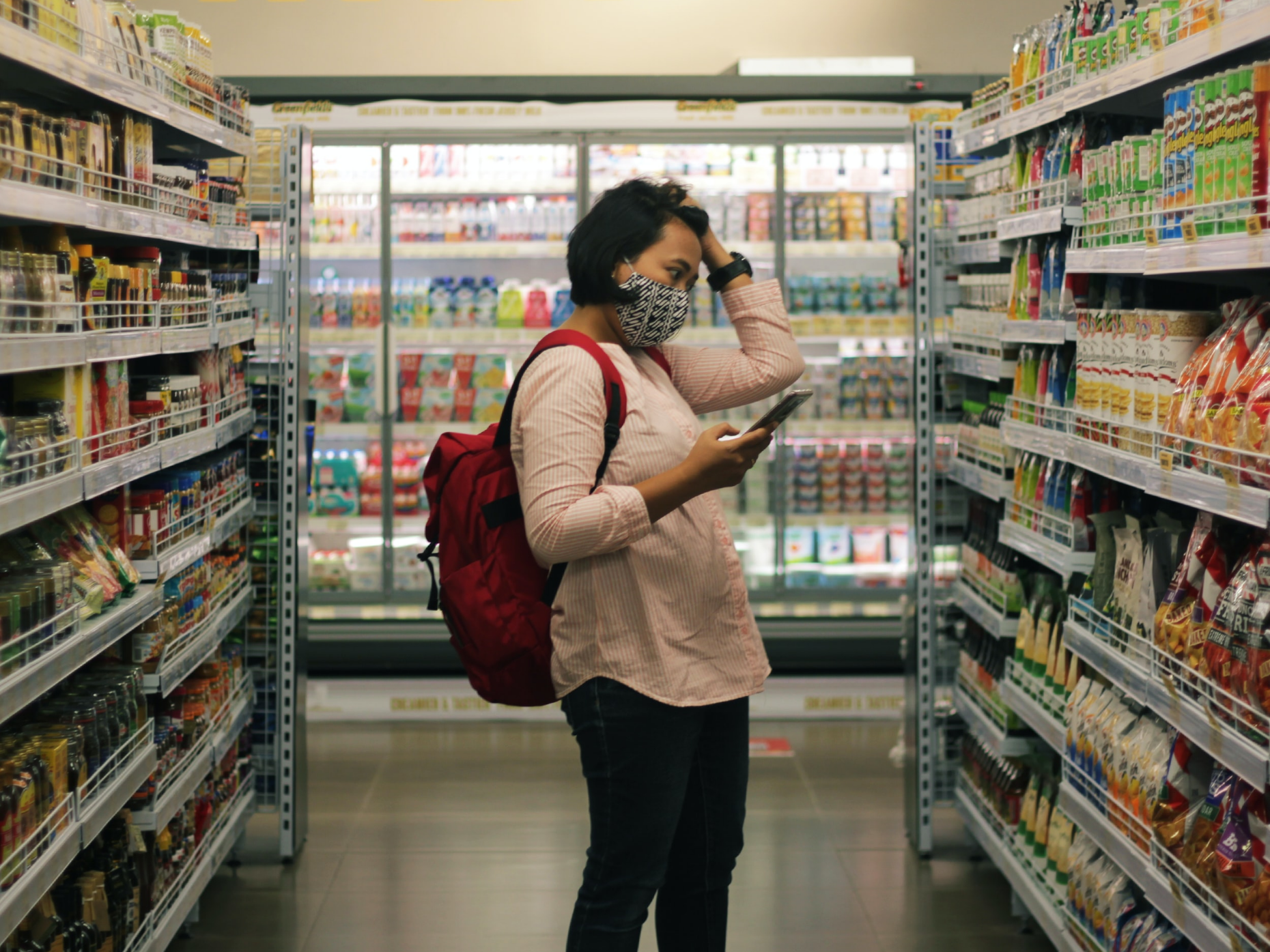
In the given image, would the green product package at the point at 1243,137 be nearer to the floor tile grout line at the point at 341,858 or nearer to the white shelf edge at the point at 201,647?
the white shelf edge at the point at 201,647

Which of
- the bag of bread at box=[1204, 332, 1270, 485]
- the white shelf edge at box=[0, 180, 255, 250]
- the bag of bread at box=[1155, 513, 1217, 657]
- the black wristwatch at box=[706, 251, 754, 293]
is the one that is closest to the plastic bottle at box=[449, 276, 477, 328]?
the white shelf edge at box=[0, 180, 255, 250]

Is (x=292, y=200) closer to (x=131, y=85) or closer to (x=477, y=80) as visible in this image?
(x=131, y=85)

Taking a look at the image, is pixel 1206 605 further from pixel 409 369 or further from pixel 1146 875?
pixel 409 369

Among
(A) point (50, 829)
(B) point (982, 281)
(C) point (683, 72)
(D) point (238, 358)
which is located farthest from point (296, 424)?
(C) point (683, 72)

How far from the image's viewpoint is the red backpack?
1.99 metres

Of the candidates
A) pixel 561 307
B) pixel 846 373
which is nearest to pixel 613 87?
pixel 561 307

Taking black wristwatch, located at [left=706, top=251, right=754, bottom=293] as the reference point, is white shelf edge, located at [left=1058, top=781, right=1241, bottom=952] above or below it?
below

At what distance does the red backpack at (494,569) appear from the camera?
1.99 m

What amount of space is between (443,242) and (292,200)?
2.11 meters

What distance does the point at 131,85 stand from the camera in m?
2.48

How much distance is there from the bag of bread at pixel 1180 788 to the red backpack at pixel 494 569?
1088 millimetres

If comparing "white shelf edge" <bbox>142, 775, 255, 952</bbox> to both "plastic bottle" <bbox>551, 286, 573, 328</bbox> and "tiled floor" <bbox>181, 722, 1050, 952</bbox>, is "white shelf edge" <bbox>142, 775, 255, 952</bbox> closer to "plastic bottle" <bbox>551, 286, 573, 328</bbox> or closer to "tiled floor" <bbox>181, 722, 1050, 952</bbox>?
"tiled floor" <bbox>181, 722, 1050, 952</bbox>

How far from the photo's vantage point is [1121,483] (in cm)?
281

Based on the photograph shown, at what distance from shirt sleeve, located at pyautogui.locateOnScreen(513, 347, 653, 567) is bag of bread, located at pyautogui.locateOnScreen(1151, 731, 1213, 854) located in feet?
3.45
